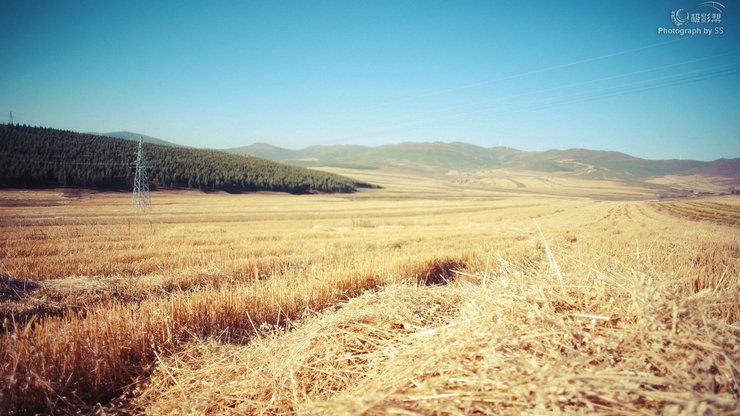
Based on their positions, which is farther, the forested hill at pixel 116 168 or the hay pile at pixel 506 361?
the forested hill at pixel 116 168

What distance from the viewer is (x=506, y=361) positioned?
1.98m

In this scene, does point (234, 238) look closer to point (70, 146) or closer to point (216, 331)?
point (216, 331)

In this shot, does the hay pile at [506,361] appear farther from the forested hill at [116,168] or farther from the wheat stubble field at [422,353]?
the forested hill at [116,168]

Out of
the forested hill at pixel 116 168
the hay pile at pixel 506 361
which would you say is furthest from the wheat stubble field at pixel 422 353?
the forested hill at pixel 116 168

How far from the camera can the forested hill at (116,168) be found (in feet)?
208

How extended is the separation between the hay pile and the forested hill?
213 ft

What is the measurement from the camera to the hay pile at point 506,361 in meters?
1.63

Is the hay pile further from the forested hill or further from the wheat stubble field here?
the forested hill

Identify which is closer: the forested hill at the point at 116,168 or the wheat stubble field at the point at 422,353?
the wheat stubble field at the point at 422,353

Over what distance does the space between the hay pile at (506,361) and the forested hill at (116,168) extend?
6493 centimetres

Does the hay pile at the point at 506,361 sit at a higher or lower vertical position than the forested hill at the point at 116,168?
lower

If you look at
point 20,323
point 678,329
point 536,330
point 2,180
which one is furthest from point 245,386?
point 2,180

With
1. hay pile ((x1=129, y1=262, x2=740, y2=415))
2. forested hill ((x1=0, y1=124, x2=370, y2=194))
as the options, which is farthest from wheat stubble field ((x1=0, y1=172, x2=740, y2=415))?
forested hill ((x1=0, y1=124, x2=370, y2=194))

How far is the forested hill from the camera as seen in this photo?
6347 centimetres
